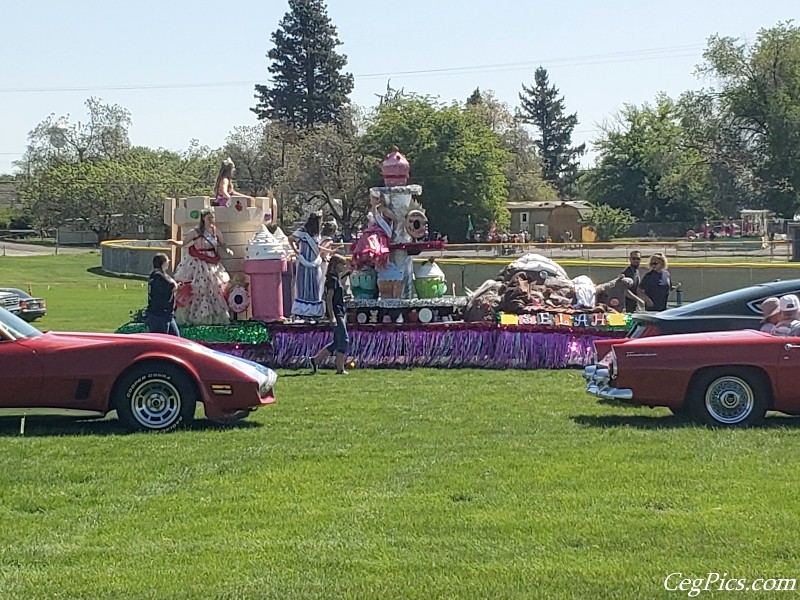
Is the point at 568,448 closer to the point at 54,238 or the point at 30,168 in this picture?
the point at 54,238

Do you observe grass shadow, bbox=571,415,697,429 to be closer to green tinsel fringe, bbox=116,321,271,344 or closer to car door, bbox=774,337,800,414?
car door, bbox=774,337,800,414

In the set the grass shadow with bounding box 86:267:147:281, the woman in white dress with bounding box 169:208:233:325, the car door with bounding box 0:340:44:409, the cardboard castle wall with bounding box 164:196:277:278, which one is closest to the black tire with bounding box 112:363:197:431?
the car door with bounding box 0:340:44:409

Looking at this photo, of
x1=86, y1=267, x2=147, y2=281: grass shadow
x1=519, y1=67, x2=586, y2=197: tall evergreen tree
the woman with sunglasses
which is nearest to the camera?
the woman with sunglasses

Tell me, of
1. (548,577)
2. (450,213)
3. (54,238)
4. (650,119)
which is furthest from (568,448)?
(650,119)

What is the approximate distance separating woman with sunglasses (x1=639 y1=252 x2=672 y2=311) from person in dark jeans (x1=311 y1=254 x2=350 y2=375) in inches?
168

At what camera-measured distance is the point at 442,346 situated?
16047 mm

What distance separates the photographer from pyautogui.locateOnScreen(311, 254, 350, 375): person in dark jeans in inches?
582

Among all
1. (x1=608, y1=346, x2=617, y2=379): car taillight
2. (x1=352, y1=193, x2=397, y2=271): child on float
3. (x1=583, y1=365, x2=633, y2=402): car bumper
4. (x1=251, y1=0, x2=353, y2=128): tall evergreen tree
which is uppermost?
(x1=251, y1=0, x2=353, y2=128): tall evergreen tree

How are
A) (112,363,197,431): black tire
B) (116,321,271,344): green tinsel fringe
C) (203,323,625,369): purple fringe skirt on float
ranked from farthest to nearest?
(116,321,271,344): green tinsel fringe → (203,323,625,369): purple fringe skirt on float → (112,363,197,431): black tire

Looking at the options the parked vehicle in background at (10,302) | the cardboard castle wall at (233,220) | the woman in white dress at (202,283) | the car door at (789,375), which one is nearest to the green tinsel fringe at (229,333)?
the woman in white dress at (202,283)

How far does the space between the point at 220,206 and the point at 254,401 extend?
809 cm

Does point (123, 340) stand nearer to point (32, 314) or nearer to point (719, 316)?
point (719, 316)

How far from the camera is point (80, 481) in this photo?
25.9 ft

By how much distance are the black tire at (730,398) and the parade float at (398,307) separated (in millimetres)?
5659
